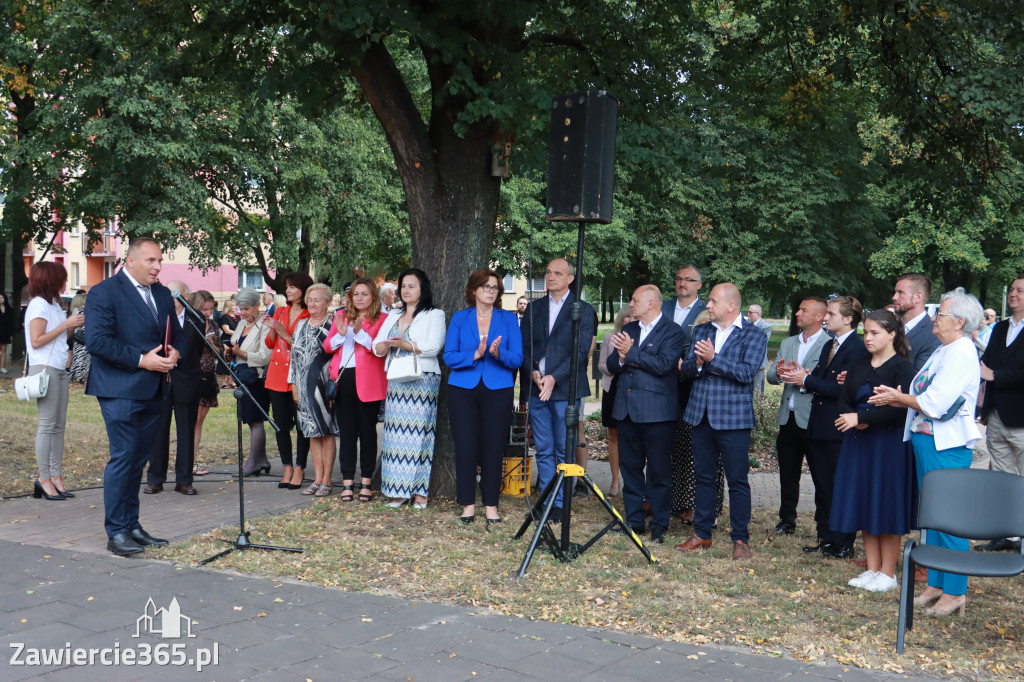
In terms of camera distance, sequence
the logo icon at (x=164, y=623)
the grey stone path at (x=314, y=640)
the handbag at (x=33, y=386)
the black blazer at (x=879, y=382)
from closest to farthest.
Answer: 1. the grey stone path at (x=314, y=640)
2. the logo icon at (x=164, y=623)
3. the black blazer at (x=879, y=382)
4. the handbag at (x=33, y=386)

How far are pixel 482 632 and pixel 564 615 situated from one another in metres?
0.56

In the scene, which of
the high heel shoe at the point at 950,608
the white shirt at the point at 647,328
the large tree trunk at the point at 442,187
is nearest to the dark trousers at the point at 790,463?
the white shirt at the point at 647,328

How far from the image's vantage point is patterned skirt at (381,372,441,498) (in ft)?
26.3

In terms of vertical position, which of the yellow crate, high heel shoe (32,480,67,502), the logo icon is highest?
the yellow crate

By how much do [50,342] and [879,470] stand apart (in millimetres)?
6769

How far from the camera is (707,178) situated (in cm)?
2941

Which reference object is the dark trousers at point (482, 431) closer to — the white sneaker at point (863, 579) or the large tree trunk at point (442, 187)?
the large tree trunk at point (442, 187)

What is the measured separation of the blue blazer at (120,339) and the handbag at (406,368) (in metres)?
1.87

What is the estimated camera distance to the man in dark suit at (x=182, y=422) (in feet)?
28.7

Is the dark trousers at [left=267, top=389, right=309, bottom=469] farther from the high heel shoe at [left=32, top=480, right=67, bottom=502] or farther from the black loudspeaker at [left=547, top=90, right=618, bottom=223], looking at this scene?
the black loudspeaker at [left=547, top=90, right=618, bottom=223]

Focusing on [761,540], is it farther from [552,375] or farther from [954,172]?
[954,172]

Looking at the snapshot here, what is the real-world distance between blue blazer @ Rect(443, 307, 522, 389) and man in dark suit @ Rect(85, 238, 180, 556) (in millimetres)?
2172

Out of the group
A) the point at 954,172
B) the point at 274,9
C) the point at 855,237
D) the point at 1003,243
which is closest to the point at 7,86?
the point at 274,9

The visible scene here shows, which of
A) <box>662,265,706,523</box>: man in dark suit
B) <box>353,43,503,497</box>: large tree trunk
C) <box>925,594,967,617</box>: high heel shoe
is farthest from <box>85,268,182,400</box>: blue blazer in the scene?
<box>925,594,967,617</box>: high heel shoe
